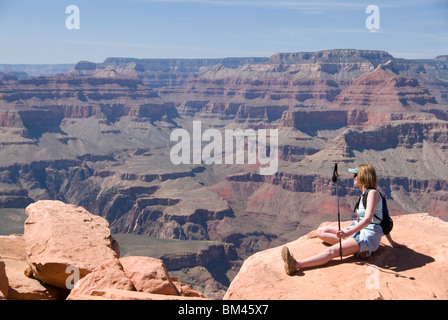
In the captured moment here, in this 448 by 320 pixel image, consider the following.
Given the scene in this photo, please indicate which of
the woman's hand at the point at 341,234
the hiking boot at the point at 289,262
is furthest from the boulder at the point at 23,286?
the woman's hand at the point at 341,234

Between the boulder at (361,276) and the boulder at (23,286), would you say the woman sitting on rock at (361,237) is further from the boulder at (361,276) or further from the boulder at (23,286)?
the boulder at (23,286)

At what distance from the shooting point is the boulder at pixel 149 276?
13.2m

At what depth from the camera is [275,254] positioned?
51.5 ft

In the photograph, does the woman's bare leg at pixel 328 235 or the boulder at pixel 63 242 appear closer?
the boulder at pixel 63 242

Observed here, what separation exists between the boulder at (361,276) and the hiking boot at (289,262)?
→ 0.50ft

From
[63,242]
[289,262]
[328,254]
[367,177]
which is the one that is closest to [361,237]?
[328,254]

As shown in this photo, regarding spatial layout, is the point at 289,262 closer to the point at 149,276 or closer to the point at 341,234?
the point at 341,234

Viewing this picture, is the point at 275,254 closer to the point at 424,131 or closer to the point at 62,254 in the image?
the point at 62,254

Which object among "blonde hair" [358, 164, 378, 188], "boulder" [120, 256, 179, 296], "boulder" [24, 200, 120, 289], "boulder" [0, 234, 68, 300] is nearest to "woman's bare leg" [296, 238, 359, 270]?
"blonde hair" [358, 164, 378, 188]

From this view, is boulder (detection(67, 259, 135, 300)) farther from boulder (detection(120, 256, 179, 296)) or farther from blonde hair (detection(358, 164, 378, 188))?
blonde hair (detection(358, 164, 378, 188))

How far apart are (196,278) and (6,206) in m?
82.1

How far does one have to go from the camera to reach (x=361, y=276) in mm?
13266

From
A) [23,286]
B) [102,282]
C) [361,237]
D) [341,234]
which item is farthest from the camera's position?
[361,237]

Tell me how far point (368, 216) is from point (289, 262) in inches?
93.3
